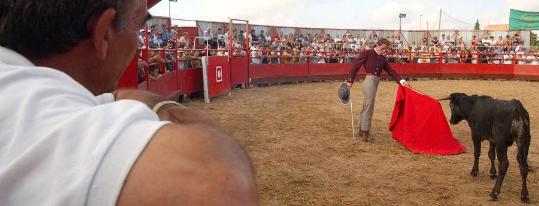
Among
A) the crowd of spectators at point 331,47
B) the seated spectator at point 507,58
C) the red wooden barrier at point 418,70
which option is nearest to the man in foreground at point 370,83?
the crowd of spectators at point 331,47

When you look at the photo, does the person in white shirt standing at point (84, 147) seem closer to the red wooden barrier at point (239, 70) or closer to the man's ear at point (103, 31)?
the man's ear at point (103, 31)

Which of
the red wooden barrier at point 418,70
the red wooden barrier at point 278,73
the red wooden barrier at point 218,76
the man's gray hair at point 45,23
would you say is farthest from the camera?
the red wooden barrier at point 418,70

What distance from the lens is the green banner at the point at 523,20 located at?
1042 inches

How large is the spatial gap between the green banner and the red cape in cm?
2278

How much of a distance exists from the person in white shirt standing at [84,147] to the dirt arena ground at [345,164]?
13.3 feet

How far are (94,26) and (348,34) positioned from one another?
26056 millimetres

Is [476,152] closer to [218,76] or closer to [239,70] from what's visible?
[218,76]

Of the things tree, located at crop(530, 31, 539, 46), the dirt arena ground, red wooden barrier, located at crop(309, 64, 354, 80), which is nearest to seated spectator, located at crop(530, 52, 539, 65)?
red wooden barrier, located at crop(309, 64, 354, 80)

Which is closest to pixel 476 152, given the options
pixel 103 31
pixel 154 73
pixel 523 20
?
pixel 103 31

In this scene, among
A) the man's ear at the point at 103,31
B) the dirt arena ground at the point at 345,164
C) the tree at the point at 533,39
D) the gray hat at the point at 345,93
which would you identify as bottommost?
the dirt arena ground at the point at 345,164

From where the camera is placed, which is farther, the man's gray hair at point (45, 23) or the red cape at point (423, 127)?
the red cape at point (423, 127)

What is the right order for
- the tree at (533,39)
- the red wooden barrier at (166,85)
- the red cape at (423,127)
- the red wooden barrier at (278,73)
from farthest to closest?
the tree at (533,39)
the red wooden barrier at (278,73)
the red wooden barrier at (166,85)
the red cape at (423,127)

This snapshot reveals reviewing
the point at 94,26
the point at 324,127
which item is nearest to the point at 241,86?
the point at 324,127

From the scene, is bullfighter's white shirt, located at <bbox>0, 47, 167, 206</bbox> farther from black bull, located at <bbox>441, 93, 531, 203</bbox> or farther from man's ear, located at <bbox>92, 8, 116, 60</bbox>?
black bull, located at <bbox>441, 93, 531, 203</bbox>
